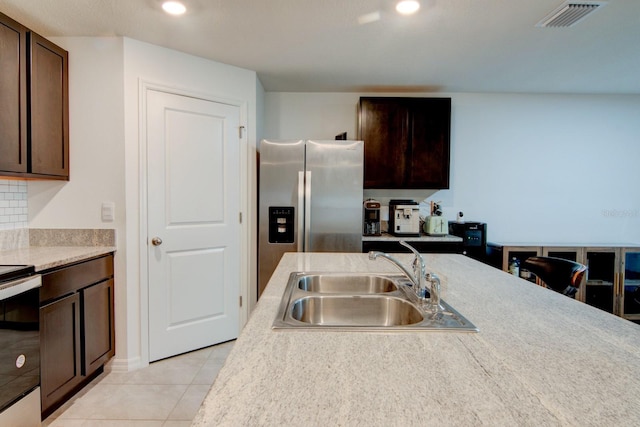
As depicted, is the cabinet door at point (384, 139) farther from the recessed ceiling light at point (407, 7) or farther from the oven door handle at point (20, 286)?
the oven door handle at point (20, 286)

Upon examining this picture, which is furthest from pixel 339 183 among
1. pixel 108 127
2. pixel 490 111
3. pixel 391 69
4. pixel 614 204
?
pixel 614 204

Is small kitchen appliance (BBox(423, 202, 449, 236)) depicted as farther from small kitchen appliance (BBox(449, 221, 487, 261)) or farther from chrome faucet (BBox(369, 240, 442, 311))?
chrome faucet (BBox(369, 240, 442, 311))

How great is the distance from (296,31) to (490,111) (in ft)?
8.12

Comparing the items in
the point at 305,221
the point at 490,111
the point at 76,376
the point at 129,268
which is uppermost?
the point at 490,111

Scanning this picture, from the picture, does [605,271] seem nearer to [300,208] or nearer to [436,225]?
[436,225]

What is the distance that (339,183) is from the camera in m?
2.91

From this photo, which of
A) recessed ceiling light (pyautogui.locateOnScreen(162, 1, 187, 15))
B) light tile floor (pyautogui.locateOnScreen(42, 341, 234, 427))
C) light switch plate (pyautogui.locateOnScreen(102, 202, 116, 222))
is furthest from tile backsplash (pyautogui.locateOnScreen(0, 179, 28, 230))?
recessed ceiling light (pyautogui.locateOnScreen(162, 1, 187, 15))

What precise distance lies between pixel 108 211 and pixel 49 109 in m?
0.73

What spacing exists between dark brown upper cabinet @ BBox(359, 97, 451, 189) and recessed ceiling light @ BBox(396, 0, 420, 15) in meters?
1.32

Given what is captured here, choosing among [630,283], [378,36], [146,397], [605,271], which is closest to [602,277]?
[605,271]

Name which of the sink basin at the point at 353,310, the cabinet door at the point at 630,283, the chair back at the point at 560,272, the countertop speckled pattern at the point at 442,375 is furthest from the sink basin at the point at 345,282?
the cabinet door at the point at 630,283

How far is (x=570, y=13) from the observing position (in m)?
1.95

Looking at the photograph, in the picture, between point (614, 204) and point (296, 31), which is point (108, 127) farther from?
point (614, 204)

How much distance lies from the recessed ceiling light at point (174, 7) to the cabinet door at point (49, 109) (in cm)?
84
